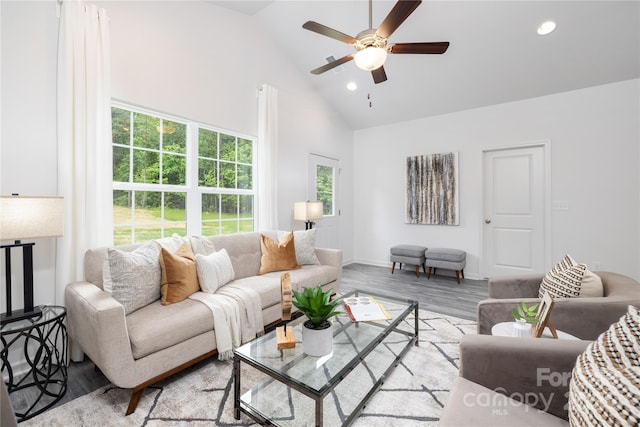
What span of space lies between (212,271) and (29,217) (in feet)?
3.78

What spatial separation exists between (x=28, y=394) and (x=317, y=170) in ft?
13.3

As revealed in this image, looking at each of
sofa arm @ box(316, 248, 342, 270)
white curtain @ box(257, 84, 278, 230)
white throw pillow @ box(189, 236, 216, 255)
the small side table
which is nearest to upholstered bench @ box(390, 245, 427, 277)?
sofa arm @ box(316, 248, 342, 270)

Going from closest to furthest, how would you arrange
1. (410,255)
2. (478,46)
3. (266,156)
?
(478,46), (266,156), (410,255)

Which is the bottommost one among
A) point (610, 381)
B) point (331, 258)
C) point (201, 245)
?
point (331, 258)

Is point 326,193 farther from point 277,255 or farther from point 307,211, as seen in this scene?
point 277,255

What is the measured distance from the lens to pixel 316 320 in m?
1.51

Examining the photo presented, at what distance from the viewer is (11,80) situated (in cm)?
196

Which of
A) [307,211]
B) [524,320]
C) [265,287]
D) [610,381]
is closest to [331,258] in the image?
[307,211]

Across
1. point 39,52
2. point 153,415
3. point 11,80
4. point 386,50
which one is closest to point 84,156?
point 11,80

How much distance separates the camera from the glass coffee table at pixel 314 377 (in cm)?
132

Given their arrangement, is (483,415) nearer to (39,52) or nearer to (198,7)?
(39,52)

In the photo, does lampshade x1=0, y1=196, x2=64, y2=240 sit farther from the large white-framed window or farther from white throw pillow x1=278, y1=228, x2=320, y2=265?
white throw pillow x1=278, y1=228, x2=320, y2=265

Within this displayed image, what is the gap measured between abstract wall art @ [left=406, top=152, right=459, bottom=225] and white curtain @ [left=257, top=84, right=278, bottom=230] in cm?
253

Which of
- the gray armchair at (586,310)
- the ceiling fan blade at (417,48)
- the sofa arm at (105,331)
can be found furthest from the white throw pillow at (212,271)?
the ceiling fan blade at (417,48)
